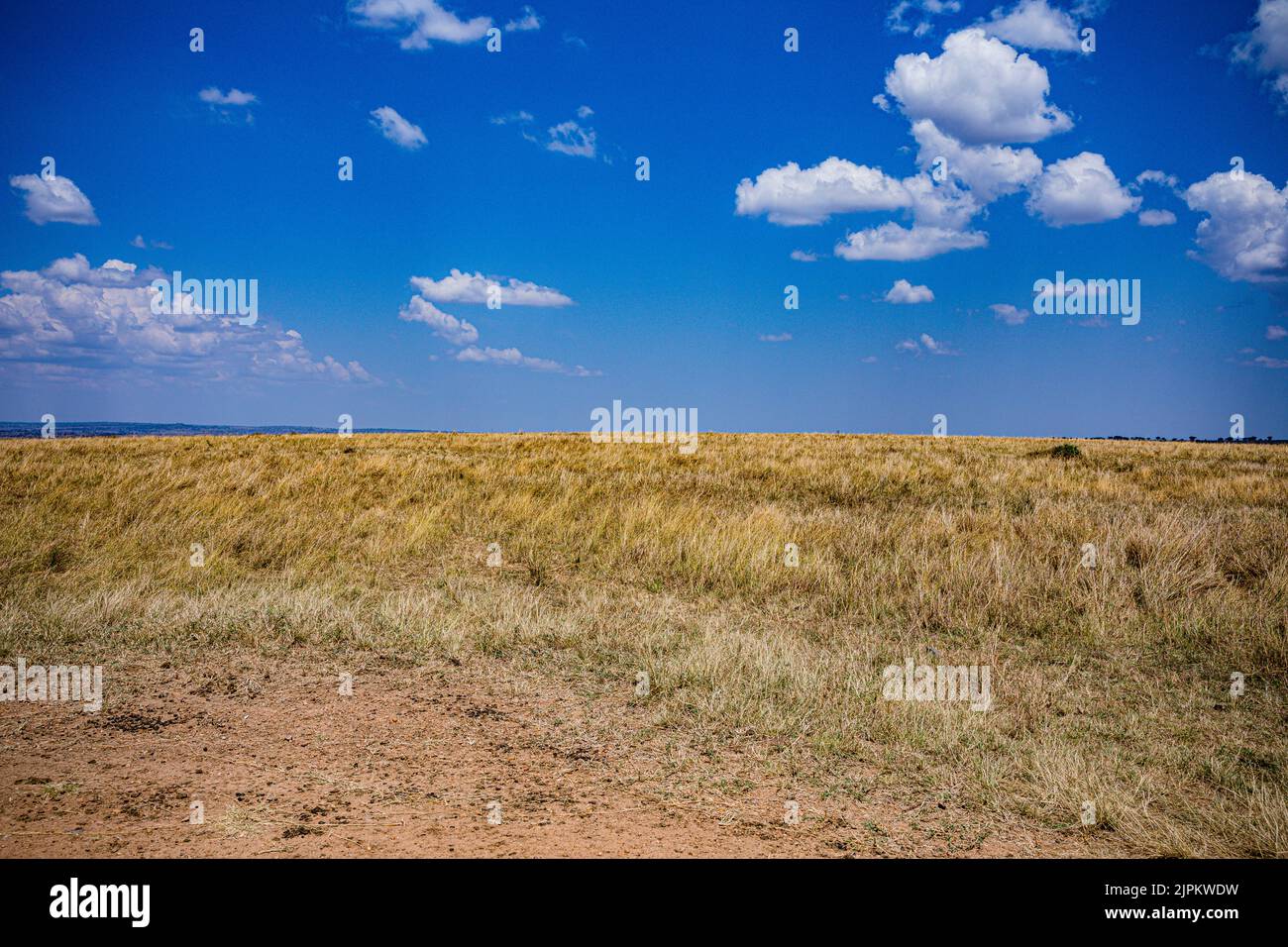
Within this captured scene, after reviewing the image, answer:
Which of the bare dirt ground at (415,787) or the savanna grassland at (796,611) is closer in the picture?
the bare dirt ground at (415,787)

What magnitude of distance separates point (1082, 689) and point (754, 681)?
8.96 ft

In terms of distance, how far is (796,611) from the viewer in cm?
814

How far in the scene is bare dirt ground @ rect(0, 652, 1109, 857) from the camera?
354 cm

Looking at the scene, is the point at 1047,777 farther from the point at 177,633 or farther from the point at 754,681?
the point at 177,633

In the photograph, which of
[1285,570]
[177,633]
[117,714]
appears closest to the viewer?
[117,714]

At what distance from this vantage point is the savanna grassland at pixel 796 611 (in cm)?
460

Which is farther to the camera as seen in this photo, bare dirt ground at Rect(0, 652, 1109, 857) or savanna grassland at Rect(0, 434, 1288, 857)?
savanna grassland at Rect(0, 434, 1288, 857)

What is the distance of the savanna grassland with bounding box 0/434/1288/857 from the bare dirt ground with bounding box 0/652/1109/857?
0.64ft

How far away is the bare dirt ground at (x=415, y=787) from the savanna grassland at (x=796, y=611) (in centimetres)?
19

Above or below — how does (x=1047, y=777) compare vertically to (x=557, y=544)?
below

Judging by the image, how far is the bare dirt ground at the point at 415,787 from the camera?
3.54m

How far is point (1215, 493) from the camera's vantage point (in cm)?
1652

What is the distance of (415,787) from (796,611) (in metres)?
4.97
